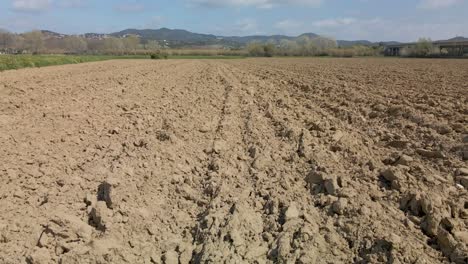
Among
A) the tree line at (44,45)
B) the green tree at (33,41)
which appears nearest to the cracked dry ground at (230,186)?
the tree line at (44,45)

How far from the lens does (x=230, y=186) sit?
5953 millimetres

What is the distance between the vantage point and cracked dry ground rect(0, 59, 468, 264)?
14.7 ft

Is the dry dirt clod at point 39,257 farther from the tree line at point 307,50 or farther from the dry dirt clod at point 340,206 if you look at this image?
the tree line at point 307,50

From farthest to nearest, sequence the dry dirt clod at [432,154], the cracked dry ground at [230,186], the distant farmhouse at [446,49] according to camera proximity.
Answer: the distant farmhouse at [446,49]
the dry dirt clod at [432,154]
the cracked dry ground at [230,186]

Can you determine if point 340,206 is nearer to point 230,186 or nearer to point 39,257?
point 230,186

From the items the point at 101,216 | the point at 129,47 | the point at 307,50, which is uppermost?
the point at 129,47

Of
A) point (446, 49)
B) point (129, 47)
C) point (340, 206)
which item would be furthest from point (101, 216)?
point (129, 47)

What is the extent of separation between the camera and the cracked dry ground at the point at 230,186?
14.7ft

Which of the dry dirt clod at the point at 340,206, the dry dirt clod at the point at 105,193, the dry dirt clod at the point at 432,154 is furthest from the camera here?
the dry dirt clod at the point at 432,154

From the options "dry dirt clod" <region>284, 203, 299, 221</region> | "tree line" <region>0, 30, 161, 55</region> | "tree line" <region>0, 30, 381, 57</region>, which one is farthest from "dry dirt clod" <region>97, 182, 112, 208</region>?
"tree line" <region>0, 30, 161, 55</region>

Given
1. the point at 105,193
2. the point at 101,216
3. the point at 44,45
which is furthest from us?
the point at 44,45

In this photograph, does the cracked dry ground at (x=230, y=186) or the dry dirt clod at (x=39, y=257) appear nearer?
the dry dirt clod at (x=39, y=257)

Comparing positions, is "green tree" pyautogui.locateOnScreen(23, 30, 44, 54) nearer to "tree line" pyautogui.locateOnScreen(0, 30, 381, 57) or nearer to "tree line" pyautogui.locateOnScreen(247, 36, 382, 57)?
"tree line" pyautogui.locateOnScreen(0, 30, 381, 57)

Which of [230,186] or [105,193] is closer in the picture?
[105,193]
